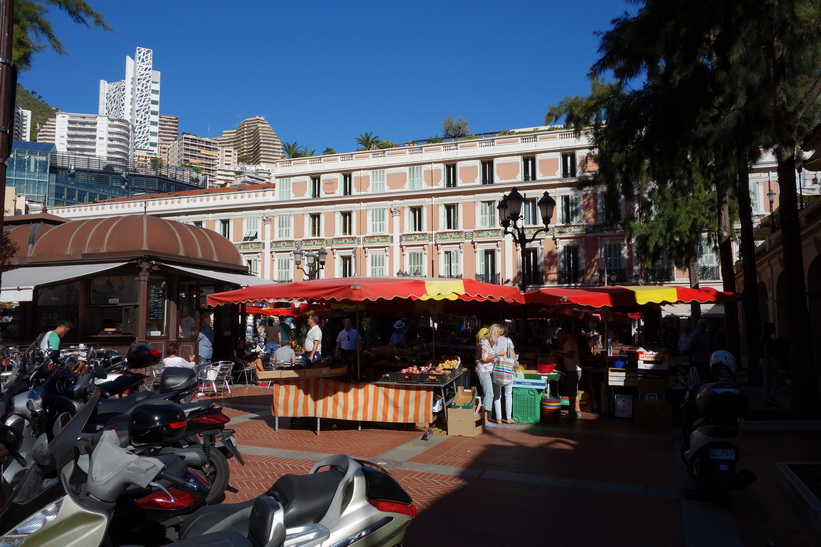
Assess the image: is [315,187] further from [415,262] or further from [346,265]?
[415,262]

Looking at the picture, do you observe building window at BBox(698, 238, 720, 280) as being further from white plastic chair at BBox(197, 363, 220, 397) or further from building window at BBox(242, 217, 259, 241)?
white plastic chair at BBox(197, 363, 220, 397)

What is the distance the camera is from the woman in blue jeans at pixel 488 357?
10.1 meters

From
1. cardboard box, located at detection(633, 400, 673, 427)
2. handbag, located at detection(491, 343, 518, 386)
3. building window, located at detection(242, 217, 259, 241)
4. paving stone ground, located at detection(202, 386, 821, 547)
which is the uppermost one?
building window, located at detection(242, 217, 259, 241)

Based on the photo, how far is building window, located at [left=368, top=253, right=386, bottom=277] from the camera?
4338cm

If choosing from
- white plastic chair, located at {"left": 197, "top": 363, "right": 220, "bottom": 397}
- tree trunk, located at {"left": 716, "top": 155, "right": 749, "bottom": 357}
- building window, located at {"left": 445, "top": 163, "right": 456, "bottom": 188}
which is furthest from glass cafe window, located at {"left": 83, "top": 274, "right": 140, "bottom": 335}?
building window, located at {"left": 445, "top": 163, "right": 456, "bottom": 188}

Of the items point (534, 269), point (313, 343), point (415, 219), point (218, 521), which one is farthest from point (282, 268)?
point (218, 521)

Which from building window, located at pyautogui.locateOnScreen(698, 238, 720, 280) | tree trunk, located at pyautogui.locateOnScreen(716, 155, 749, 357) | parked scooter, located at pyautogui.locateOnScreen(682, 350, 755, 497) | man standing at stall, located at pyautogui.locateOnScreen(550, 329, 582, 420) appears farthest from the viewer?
building window, located at pyautogui.locateOnScreen(698, 238, 720, 280)

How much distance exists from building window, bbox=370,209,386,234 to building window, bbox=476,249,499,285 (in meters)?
7.38

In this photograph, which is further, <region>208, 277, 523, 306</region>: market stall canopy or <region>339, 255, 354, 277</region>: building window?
<region>339, 255, 354, 277</region>: building window

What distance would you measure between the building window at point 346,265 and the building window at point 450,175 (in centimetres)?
873

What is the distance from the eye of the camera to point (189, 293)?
1642 centimetres

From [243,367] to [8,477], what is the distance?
12.6 m

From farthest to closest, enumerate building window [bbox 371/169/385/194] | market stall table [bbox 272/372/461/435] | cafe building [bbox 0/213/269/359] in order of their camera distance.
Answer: building window [bbox 371/169/385/194] → cafe building [bbox 0/213/269/359] → market stall table [bbox 272/372/461/435]

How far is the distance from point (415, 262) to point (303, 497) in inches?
1583
